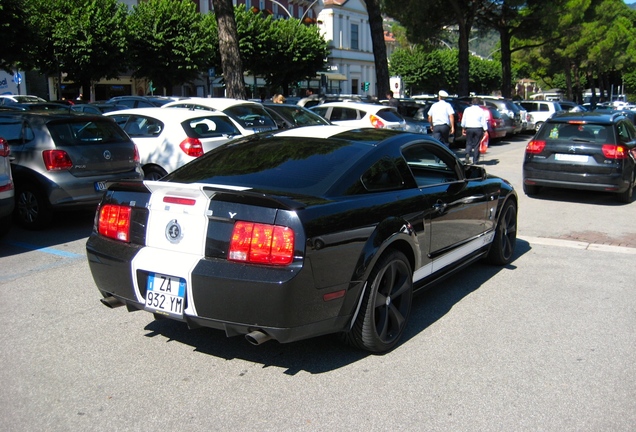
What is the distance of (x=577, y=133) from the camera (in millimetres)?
11133

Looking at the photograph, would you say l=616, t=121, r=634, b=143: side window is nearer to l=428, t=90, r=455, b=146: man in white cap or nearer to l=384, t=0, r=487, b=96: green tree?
l=428, t=90, r=455, b=146: man in white cap

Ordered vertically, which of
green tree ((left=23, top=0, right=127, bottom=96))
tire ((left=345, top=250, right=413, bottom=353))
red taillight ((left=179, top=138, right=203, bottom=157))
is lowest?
tire ((left=345, top=250, right=413, bottom=353))

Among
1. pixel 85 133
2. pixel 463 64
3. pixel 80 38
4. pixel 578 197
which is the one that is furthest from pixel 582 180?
pixel 80 38

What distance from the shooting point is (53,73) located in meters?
31.4

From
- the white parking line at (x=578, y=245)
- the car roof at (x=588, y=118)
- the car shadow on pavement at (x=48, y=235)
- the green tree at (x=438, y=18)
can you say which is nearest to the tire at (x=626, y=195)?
the car roof at (x=588, y=118)

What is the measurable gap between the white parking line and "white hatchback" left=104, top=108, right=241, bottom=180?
16.4 feet

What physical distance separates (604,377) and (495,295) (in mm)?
1801

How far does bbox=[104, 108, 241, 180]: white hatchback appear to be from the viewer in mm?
10062

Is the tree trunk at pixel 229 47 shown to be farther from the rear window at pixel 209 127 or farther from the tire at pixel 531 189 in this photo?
the tire at pixel 531 189

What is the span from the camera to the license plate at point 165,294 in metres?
3.92

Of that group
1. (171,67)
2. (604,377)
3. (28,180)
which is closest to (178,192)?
(604,377)

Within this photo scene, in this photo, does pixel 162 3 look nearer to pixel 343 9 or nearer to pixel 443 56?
pixel 343 9

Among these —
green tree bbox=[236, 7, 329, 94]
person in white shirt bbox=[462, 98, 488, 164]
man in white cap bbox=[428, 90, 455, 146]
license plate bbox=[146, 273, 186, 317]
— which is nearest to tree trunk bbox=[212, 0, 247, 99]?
man in white cap bbox=[428, 90, 455, 146]

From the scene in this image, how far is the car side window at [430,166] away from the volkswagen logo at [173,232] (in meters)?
2.29
